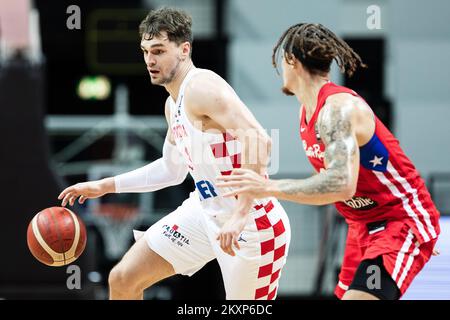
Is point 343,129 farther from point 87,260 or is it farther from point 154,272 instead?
point 87,260

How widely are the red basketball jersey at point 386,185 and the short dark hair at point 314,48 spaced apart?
138 mm

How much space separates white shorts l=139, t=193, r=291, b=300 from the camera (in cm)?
500

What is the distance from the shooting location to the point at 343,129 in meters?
4.29

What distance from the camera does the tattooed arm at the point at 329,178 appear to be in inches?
166

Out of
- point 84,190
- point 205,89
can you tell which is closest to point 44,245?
point 84,190

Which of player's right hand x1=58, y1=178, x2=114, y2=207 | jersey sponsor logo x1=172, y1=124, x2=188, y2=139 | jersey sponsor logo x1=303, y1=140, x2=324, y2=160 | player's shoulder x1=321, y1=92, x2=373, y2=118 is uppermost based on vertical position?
player's shoulder x1=321, y1=92, x2=373, y2=118

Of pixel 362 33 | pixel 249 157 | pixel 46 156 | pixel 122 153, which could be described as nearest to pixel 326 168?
pixel 249 157

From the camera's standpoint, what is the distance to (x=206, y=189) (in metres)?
5.08

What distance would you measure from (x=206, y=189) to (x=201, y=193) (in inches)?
2.2

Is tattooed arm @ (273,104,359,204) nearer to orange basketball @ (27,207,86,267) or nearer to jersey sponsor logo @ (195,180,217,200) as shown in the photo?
jersey sponsor logo @ (195,180,217,200)

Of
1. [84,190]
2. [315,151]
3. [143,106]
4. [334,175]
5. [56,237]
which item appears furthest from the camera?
[143,106]

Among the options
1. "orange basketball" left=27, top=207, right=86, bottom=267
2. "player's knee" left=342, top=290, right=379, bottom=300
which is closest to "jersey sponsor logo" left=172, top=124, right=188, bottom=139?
"orange basketball" left=27, top=207, right=86, bottom=267

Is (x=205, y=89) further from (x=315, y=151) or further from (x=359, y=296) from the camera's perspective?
(x=359, y=296)

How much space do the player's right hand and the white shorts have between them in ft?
1.31
